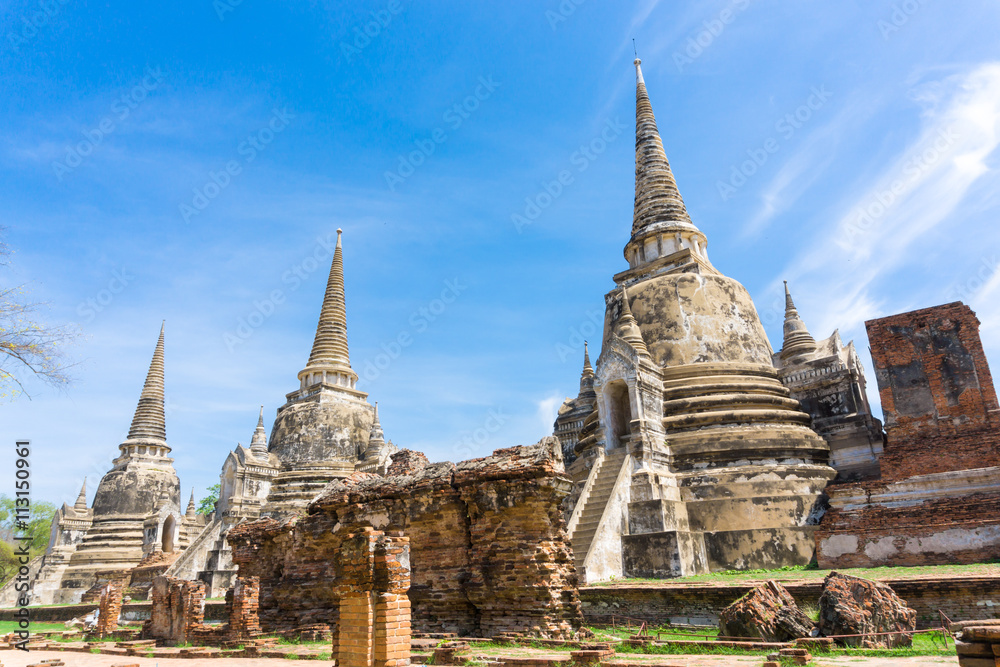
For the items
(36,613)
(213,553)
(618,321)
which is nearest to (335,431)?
(213,553)

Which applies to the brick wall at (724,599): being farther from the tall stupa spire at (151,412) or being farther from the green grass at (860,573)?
the tall stupa spire at (151,412)

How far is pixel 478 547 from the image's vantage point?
1123cm

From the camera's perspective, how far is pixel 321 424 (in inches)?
1336

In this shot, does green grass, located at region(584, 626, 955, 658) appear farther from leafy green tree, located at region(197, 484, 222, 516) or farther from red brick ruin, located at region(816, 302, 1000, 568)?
leafy green tree, located at region(197, 484, 222, 516)

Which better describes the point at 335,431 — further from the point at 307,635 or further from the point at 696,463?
the point at 307,635

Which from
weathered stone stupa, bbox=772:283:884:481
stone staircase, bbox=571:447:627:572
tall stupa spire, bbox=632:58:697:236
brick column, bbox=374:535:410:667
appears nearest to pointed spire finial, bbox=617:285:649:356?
stone staircase, bbox=571:447:627:572

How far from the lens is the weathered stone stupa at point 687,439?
57.2ft

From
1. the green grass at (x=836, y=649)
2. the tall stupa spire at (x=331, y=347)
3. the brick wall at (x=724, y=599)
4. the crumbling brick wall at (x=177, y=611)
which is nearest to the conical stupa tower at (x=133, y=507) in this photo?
the tall stupa spire at (x=331, y=347)

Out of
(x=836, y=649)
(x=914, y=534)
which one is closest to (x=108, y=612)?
(x=836, y=649)

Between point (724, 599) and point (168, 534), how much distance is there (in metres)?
33.5

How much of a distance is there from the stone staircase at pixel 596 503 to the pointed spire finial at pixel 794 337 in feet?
34.1

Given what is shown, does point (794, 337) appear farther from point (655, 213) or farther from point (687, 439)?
point (687, 439)

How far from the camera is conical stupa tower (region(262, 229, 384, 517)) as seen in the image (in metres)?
32.0

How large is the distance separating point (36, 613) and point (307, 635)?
955 inches
